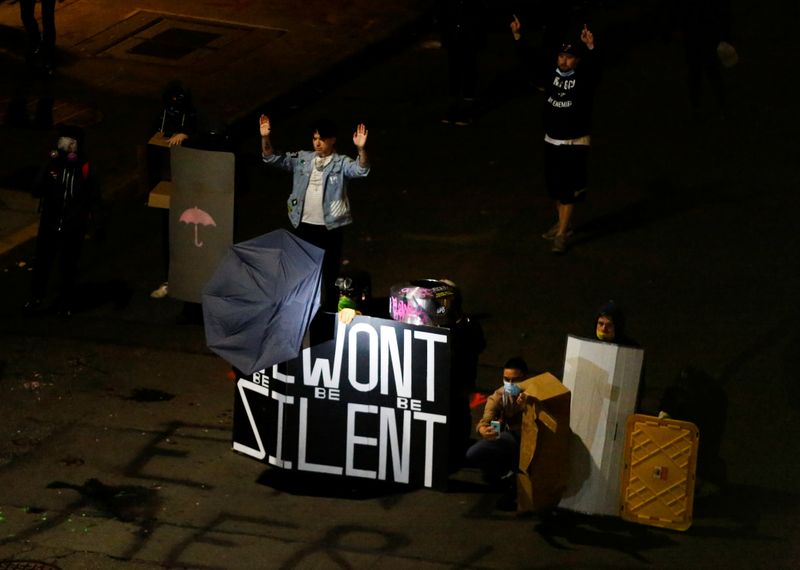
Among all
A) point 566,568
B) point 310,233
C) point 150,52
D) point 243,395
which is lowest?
point 566,568

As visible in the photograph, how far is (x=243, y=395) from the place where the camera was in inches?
429

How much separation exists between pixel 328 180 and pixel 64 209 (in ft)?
7.62

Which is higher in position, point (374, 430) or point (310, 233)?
point (310, 233)

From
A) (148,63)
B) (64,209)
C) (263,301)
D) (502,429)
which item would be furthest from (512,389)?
(148,63)

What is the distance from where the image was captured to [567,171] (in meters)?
14.6

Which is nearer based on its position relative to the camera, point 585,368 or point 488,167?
point 585,368

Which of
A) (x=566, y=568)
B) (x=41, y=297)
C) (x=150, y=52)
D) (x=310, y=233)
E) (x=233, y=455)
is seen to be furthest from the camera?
(x=150, y=52)

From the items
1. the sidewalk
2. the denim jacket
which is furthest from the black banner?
the sidewalk

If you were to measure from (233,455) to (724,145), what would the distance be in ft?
27.7

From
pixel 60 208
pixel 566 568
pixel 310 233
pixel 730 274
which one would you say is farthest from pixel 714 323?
pixel 60 208

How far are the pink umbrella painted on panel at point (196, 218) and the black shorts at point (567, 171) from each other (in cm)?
326

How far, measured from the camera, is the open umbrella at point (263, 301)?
416 inches

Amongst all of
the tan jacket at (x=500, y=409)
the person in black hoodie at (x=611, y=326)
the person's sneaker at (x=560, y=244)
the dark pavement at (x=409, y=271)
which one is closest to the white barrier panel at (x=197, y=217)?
the dark pavement at (x=409, y=271)

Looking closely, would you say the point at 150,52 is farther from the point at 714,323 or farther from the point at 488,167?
the point at 714,323
